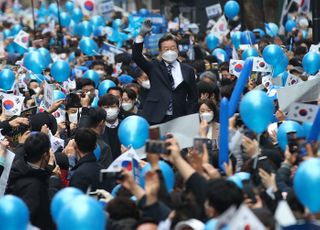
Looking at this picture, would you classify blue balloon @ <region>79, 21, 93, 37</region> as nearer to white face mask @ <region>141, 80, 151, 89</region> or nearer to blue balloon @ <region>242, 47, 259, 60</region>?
blue balloon @ <region>242, 47, 259, 60</region>

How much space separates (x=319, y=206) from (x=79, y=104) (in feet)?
19.6

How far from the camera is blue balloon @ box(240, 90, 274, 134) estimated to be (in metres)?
7.51

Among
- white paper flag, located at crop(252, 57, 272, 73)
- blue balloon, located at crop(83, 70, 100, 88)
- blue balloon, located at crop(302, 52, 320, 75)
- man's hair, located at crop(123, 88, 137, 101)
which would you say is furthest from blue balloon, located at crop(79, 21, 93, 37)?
blue balloon, located at crop(302, 52, 320, 75)

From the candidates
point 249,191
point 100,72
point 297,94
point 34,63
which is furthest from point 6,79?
point 249,191

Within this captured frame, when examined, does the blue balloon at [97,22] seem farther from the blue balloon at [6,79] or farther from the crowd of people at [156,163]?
the crowd of people at [156,163]

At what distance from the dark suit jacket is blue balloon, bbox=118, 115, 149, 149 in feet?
8.80

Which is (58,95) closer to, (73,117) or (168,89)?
(73,117)

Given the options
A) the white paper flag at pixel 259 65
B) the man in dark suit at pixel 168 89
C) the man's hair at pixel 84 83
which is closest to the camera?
the man in dark suit at pixel 168 89

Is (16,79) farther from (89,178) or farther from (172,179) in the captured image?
(172,179)

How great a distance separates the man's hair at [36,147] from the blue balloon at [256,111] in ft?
5.45

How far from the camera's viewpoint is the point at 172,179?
7.31 meters

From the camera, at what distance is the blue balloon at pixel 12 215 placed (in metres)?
6.31

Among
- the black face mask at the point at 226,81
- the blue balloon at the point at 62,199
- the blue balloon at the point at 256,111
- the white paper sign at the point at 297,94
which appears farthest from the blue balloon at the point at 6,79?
the blue balloon at the point at 62,199

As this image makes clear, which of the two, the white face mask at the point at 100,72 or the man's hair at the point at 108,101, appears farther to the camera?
the white face mask at the point at 100,72
